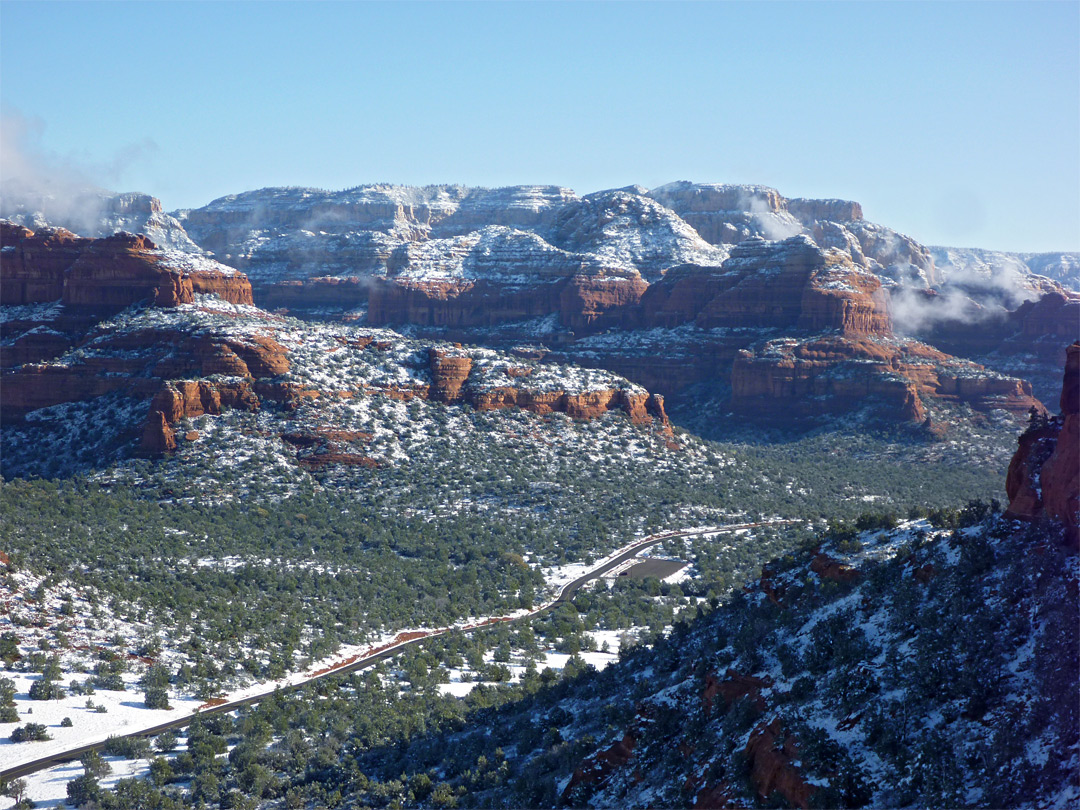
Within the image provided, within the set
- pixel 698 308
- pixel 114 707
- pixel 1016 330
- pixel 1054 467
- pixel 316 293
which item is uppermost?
pixel 316 293

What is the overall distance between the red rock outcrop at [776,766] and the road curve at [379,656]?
23439 millimetres

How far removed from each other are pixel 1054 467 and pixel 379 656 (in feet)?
108

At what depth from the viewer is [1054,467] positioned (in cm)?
2239

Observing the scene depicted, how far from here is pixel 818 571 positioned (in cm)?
2916

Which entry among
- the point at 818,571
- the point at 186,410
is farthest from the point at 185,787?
the point at 186,410

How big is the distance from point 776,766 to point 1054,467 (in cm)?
964

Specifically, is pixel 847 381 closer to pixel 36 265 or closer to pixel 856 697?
pixel 36 265

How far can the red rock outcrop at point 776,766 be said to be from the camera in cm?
1781

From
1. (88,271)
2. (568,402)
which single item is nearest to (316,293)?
(88,271)

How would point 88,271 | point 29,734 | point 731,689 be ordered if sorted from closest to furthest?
point 731,689
point 29,734
point 88,271

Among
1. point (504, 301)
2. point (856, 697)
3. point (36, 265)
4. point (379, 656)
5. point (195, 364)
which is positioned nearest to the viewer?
point (856, 697)

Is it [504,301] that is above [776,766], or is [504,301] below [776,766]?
above

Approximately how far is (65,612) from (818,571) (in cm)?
3259

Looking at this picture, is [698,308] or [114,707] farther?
[698,308]
